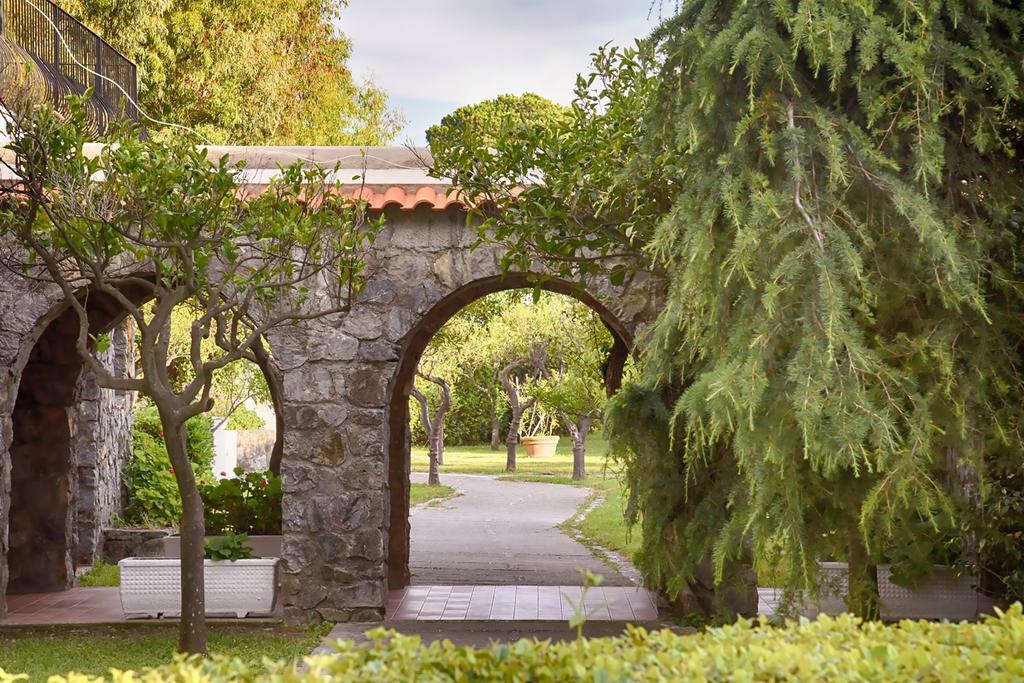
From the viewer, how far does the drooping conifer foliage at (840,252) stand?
368 cm

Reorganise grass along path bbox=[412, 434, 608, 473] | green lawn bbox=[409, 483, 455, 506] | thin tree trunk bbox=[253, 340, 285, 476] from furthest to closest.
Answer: grass along path bbox=[412, 434, 608, 473]
green lawn bbox=[409, 483, 455, 506]
thin tree trunk bbox=[253, 340, 285, 476]

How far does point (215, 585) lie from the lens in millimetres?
8430

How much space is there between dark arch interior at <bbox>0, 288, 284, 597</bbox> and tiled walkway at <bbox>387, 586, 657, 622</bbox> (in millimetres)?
A: 2281

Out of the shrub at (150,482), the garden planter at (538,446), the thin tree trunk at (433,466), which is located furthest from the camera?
the garden planter at (538,446)

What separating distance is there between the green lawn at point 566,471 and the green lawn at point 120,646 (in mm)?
5596

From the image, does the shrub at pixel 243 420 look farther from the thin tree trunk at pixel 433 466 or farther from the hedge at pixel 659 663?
the hedge at pixel 659 663

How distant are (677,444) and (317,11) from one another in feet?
65.2

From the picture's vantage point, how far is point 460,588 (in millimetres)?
10289

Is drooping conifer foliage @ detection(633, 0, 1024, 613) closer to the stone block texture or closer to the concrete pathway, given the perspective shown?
the stone block texture

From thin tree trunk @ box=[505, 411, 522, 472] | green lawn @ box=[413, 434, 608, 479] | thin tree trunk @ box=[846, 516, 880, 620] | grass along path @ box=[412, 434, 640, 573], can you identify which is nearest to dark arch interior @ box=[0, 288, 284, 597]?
grass along path @ box=[412, 434, 640, 573]

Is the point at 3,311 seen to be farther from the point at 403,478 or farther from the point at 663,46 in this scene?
the point at 663,46

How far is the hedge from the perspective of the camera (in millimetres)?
2840

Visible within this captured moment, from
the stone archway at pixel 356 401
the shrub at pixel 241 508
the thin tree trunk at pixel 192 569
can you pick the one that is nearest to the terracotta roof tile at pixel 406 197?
the stone archway at pixel 356 401

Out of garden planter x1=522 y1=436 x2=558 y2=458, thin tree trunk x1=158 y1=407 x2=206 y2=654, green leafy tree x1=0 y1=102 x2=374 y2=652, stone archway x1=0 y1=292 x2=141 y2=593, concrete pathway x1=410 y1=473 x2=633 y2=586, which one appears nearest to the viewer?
green leafy tree x1=0 y1=102 x2=374 y2=652
